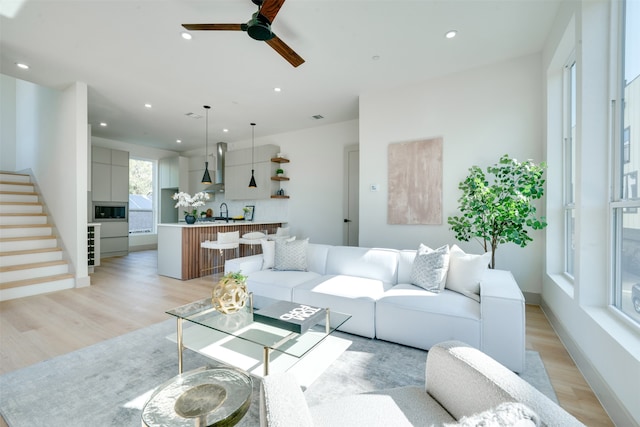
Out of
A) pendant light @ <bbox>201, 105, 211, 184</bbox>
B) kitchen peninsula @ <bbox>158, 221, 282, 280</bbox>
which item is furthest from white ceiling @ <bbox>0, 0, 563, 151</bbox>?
kitchen peninsula @ <bbox>158, 221, 282, 280</bbox>

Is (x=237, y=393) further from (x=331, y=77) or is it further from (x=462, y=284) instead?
(x=331, y=77)

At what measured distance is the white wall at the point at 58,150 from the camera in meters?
4.22

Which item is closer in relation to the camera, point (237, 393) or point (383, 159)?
point (237, 393)

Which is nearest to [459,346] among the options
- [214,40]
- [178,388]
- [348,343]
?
[178,388]

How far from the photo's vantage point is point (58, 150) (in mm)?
4648

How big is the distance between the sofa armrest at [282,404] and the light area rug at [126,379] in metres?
0.88

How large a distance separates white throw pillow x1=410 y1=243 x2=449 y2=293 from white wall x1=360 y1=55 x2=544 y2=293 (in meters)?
1.53

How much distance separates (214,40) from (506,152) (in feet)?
12.7

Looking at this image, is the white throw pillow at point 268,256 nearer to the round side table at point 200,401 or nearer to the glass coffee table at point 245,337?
the glass coffee table at point 245,337

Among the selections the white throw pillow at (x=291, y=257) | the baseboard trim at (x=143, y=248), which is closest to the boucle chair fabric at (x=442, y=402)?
the white throw pillow at (x=291, y=257)

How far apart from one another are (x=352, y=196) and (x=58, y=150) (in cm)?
538

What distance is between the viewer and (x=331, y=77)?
396cm

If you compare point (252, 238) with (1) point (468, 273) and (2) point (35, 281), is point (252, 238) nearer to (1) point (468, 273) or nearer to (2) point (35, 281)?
(2) point (35, 281)

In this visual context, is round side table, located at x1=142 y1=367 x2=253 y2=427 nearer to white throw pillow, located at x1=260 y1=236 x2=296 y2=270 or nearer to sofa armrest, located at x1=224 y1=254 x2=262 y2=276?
sofa armrest, located at x1=224 y1=254 x2=262 y2=276
